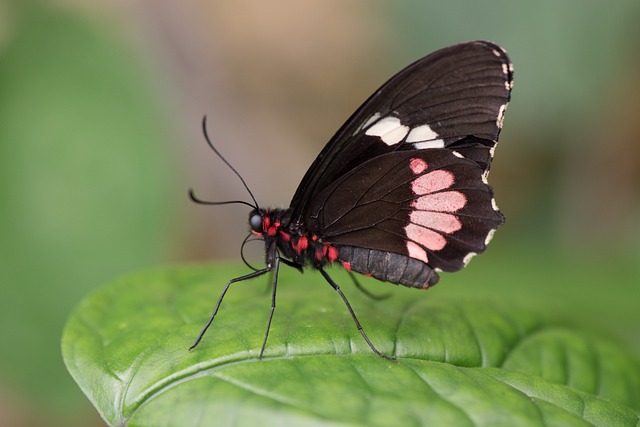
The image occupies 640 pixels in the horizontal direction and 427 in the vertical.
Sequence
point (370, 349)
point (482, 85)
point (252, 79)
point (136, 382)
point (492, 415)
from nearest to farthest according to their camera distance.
A: point (492, 415)
point (136, 382)
point (370, 349)
point (482, 85)
point (252, 79)

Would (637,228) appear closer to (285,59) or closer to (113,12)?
(285,59)

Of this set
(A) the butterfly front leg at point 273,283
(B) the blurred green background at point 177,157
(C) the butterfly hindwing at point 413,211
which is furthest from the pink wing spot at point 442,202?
(B) the blurred green background at point 177,157

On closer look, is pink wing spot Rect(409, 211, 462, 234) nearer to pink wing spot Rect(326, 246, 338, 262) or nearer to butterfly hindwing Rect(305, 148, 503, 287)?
butterfly hindwing Rect(305, 148, 503, 287)

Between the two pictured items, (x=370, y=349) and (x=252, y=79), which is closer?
(x=370, y=349)

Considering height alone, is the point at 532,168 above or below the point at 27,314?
above

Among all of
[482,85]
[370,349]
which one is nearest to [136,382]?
[370,349]

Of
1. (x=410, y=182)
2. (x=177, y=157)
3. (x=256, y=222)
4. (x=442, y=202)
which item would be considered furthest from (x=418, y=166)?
(x=177, y=157)

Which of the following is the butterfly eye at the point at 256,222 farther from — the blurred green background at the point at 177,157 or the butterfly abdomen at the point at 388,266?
the blurred green background at the point at 177,157
